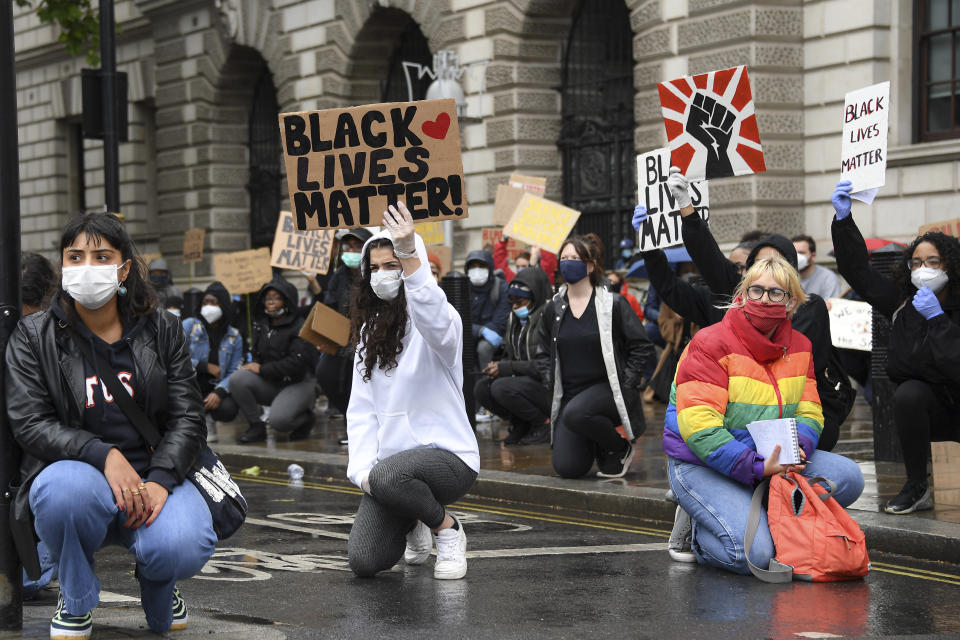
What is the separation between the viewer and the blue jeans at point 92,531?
15.8 ft

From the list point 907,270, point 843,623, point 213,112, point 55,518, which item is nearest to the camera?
point 55,518

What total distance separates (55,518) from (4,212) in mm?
1185

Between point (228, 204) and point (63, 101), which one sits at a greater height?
point (63, 101)

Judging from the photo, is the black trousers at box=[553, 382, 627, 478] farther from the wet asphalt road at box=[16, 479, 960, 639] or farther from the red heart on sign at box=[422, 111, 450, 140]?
the red heart on sign at box=[422, 111, 450, 140]

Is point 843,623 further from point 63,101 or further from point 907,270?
point 63,101

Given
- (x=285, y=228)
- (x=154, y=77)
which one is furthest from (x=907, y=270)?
(x=154, y=77)

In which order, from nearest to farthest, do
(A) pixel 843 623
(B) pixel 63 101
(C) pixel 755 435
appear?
(A) pixel 843 623
(C) pixel 755 435
(B) pixel 63 101

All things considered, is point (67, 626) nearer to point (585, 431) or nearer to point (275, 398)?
point (585, 431)

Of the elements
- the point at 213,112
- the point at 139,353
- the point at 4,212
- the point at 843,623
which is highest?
the point at 213,112

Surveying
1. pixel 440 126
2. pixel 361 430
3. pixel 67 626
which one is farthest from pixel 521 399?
pixel 67 626

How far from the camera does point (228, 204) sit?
28.9m

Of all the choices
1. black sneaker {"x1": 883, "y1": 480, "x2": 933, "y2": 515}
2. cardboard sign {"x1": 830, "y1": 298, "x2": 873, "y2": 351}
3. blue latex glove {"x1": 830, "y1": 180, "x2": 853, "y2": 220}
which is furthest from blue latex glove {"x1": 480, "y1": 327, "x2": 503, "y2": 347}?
blue latex glove {"x1": 830, "y1": 180, "x2": 853, "y2": 220}

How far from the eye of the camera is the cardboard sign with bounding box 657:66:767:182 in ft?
28.6

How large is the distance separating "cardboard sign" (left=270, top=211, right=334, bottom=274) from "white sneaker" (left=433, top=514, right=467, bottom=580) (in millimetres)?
8444
